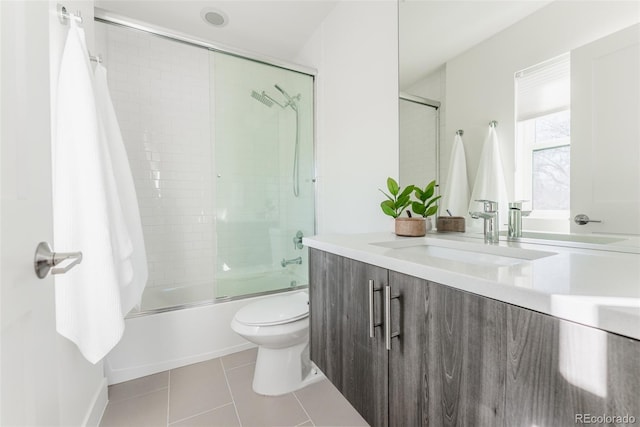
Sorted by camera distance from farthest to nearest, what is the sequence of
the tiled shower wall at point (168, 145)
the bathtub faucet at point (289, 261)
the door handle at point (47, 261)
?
the bathtub faucet at point (289, 261)
the tiled shower wall at point (168, 145)
the door handle at point (47, 261)

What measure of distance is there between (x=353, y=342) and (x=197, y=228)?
1925 millimetres

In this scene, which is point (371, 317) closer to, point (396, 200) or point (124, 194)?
point (396, 200)

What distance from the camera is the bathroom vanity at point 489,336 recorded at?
410 millimetres

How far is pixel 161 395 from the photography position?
1.49 metres

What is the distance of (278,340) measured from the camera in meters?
1.43

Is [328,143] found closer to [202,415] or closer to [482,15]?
[482,15]

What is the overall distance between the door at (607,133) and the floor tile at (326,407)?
123cm

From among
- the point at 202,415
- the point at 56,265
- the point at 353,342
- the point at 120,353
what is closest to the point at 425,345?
the point at 353,342

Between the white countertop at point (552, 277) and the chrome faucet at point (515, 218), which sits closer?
the white countertop at point (552, 277)

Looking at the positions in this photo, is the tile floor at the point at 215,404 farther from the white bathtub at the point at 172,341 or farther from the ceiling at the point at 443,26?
the ceiling at the point at 443,26

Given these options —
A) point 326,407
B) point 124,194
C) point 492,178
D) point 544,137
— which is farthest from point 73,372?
point 544,137

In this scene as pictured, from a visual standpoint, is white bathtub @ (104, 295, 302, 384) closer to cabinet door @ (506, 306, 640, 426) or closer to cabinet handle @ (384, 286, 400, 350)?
cabinet handle @ (384, 286, 400, 350)

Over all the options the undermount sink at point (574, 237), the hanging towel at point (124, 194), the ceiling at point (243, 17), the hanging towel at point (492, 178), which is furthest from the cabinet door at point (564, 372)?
the ceiling at point (243, 17)

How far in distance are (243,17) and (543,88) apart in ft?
6.37
